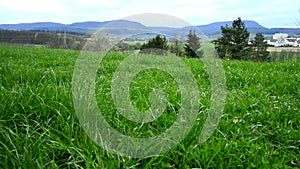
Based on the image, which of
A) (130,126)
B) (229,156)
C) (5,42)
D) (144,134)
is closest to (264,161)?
(229,156)

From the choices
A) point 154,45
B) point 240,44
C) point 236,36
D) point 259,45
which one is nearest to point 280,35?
point 259,45

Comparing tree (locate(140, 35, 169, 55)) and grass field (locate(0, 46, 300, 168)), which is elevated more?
tree (locate(140, 35, 169, 55))

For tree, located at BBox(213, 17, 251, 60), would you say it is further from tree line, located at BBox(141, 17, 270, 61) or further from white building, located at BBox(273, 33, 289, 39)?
white building, located at BBox(273, 33, 289, 39)

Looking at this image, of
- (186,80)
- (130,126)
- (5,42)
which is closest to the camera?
(130,126)

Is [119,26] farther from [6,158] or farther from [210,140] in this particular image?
[6,158]

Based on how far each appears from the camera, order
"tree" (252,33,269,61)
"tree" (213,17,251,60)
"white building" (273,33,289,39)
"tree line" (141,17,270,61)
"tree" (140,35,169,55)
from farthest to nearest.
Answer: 1. "tree" (213,17,251,60)
2. "tree" (252,33,269,61)
3. "tree line" (141,17,270,61)
4. "white building" (273,33,289,39)
5. "tree" (140,35,169,55)

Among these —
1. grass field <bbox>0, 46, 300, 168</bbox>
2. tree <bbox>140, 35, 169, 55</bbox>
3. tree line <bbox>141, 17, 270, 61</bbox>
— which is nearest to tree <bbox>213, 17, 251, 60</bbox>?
tree line <bbox>141, 17, 270, 61</bbox>

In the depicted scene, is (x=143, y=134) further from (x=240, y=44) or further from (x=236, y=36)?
(x=236, y=36)

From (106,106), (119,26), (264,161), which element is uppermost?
(119,26)

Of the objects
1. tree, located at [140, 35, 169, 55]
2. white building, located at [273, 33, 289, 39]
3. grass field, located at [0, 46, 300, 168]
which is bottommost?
grass field, located at [0, 46, 300, 168]

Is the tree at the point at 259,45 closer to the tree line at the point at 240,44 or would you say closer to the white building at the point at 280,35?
the tree line at the point at 240,44

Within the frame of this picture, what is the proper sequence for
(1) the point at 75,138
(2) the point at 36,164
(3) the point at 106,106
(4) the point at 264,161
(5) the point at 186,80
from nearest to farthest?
1. (2) the point at 36,164
2. (4) the point at 264,161
3. (1) the point at 75,138
4. (3) the point at 106,106
5. (5) the point at 186,80

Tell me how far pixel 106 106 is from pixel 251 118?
118cm

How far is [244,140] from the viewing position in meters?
1.78
